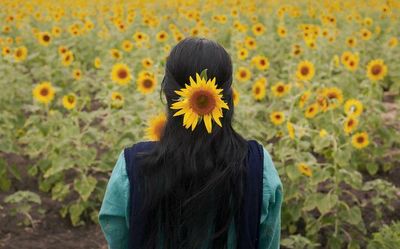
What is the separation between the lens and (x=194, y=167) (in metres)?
1.73

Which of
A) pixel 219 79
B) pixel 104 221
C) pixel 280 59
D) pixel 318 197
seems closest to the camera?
pixel 219 79

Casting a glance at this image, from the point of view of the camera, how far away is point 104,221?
1.86 m

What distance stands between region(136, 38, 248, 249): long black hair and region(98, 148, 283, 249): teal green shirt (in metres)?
0.07

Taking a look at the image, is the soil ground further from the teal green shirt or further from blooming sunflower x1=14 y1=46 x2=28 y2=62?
the teal green shirt

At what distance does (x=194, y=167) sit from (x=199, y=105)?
0.19 m

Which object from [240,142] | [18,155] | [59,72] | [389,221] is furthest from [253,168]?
[59,72]

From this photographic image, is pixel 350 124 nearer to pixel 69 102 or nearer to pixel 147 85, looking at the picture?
pixel 147 85

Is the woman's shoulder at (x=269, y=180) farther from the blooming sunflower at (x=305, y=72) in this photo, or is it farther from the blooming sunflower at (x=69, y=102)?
the blooming sunflower at (x=305, y=72)

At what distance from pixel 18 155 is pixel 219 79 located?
363cm

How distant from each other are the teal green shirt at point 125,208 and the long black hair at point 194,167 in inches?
2.7

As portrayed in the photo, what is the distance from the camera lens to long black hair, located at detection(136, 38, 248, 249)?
172cm

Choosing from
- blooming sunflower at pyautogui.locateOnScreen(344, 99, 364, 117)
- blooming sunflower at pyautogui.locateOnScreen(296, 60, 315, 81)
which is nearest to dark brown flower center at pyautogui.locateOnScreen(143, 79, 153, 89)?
blooming sunflower at pyautogui.locateOnScreen(296, 60, 315, 81)

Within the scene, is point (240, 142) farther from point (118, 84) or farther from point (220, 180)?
point (118, 84)

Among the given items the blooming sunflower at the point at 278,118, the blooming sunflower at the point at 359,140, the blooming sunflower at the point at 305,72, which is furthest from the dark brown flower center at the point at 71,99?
the blooming sunflower at the point at 359,140
